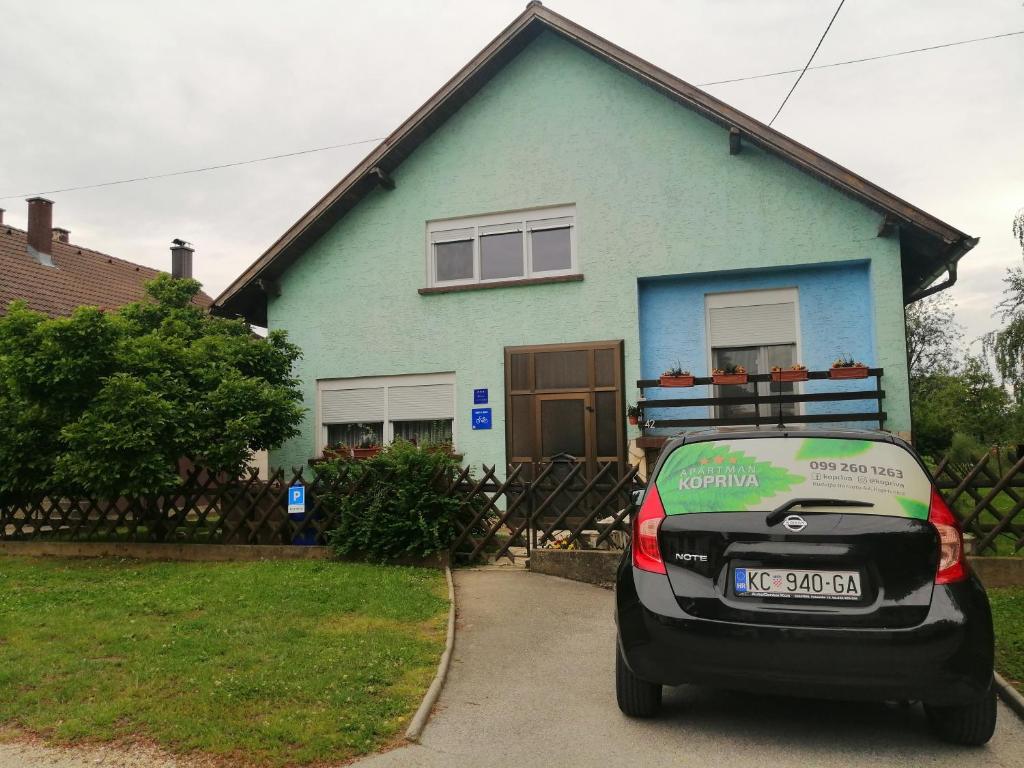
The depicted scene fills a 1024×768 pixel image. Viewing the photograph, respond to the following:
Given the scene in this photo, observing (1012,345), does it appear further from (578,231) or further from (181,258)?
(181,258)

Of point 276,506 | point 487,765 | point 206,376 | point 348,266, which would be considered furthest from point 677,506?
point 348,266

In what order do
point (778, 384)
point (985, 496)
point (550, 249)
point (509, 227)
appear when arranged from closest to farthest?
point (985, 496)
point (778, 384)
point (550, 249)
point (509, 227)

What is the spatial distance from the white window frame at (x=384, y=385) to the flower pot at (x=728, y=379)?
14.4ft

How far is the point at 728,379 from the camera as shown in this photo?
12164 mm

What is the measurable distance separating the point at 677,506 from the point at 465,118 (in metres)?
11.6

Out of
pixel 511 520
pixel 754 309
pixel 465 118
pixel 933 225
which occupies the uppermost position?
pixel 465 118

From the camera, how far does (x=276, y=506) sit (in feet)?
36.5

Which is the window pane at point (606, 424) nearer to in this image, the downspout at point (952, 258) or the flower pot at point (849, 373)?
the flower pot at point (849, 373)

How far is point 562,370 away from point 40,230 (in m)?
18.6

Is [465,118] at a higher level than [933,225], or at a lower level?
higher

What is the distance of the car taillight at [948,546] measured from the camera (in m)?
4.10

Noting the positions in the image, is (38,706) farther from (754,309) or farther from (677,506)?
(754,309)

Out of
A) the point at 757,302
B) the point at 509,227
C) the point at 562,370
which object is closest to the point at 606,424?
the point at 562,370

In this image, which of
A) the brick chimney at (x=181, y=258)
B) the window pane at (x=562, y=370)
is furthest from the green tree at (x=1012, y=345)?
the brick chimney at (x=181, y=258)
